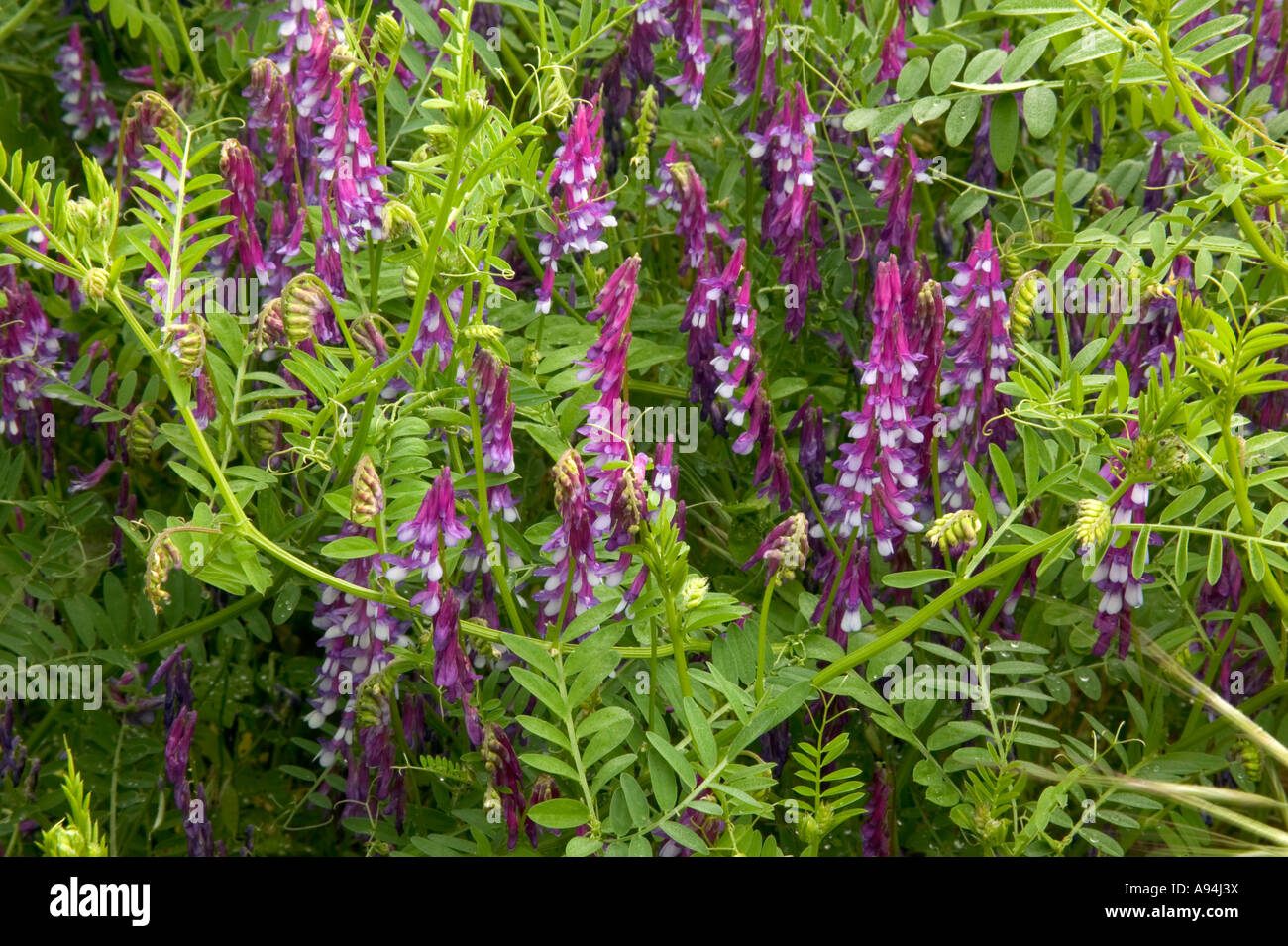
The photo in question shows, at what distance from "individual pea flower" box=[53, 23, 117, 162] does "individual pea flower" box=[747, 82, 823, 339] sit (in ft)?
4.02

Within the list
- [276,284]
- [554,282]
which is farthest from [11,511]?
[554,282]

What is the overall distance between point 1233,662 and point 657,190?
111 cm

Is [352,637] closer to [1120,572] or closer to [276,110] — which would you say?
[276,110]

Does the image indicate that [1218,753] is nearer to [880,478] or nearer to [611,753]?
[880,478]

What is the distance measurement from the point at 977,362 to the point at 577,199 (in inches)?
22.4

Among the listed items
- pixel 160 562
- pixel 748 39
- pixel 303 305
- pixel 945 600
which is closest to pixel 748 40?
pixel 748 39

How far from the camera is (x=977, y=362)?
1.76 metres

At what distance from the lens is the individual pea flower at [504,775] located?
1.54 m

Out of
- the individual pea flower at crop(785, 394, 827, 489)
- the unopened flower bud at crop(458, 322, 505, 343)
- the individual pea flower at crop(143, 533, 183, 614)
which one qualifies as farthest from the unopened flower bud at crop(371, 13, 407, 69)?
the individual pea flower at crop(785, 394, 827, 489)

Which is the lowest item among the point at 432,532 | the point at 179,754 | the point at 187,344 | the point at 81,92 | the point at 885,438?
the point at 179,754

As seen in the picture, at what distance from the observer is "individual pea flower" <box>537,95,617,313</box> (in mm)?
1744

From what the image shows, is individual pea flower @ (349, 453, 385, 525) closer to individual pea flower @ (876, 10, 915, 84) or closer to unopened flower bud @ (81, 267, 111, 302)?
unopened flower bud @ (81, 267, 111, 302)

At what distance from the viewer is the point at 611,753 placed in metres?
1.63

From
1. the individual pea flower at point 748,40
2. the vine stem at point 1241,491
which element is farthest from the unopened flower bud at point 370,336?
the vine stem at point 1241,491
